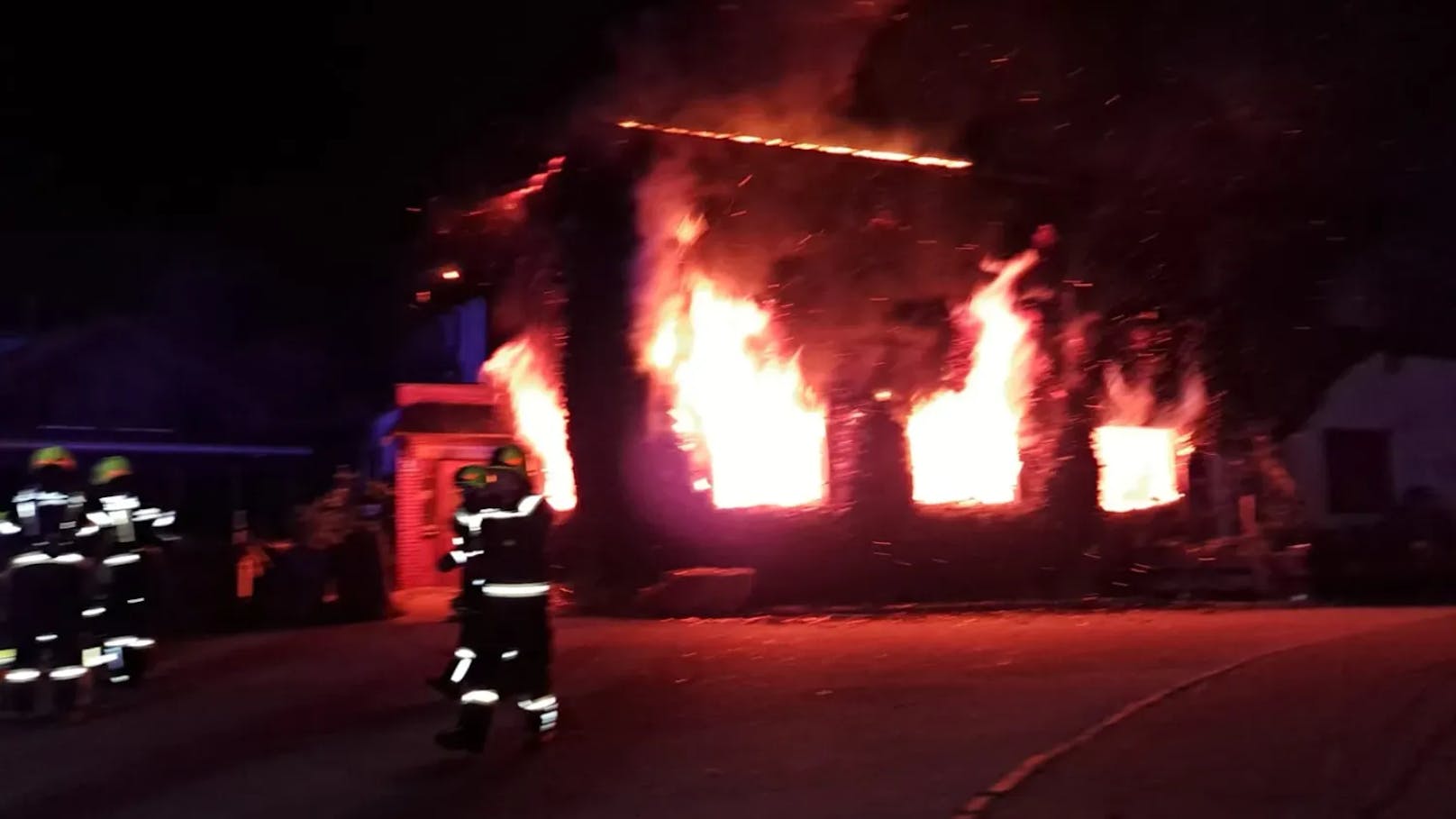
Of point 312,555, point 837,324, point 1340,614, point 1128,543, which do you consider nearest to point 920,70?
point 837,324

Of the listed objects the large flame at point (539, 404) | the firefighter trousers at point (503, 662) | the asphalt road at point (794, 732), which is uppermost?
the large flame at point (539, 404)

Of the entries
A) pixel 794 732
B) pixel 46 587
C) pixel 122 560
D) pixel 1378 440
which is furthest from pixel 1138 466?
pixel 46 587

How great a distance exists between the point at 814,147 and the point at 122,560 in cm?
847

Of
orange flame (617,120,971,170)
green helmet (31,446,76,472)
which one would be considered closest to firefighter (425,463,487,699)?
green helmet (31,446,76,472)

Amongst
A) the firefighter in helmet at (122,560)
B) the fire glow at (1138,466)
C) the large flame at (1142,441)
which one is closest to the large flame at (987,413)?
the large flame at (1142,441)

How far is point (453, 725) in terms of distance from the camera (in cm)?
803

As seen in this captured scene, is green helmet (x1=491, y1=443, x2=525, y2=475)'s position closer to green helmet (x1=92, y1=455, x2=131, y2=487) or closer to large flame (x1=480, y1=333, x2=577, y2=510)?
green helmet (x1=92, y1=455, x2=131, y2=487)

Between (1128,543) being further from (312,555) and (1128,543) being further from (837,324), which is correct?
(312,555)

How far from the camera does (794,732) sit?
7.58 m

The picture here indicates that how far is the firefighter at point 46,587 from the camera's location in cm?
861

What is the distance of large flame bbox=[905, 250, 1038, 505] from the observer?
15.4 m

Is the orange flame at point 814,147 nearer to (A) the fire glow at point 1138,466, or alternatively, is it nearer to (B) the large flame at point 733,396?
(B) the large flame at point 733,396

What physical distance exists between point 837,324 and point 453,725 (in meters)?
7.50

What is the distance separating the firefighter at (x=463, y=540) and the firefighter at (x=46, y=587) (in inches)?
119
